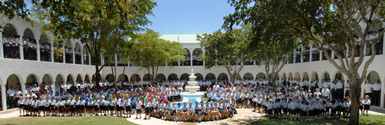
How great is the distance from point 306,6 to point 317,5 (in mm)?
511

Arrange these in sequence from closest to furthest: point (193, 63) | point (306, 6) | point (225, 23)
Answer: point (306, 6), point (225, 23), point (193, 63)

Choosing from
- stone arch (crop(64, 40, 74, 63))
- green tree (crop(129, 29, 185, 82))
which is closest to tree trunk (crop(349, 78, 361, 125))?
green tree (crop(129, 29, 185, 82))

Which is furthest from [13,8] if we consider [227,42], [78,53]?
[78,53]

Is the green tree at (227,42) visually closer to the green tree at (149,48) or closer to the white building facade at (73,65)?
the green tree at (149,48)

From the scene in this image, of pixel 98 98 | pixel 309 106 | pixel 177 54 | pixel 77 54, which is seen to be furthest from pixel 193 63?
pixel 309 106

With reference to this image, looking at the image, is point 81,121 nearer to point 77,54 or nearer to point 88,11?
point 88,11

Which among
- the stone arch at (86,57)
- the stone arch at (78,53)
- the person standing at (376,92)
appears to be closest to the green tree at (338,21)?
the person standing at (376,92)

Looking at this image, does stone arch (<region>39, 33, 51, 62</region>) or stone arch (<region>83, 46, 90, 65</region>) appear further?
stone arch (<region>83, 46, 90, 65</region>)

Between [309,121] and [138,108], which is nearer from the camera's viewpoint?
[309,121]

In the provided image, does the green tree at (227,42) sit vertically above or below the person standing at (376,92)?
above

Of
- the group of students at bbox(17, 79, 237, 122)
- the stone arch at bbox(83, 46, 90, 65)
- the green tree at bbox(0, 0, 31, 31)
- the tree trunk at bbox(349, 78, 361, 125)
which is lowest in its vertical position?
the group of students at bbox(17, 79, 237, 122)

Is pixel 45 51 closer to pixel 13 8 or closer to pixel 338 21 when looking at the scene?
pixel 13 8

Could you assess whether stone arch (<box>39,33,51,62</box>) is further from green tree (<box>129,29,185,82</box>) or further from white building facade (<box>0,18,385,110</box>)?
green tree (<box>129,29,185,82</box>)

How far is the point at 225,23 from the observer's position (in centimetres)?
1044
